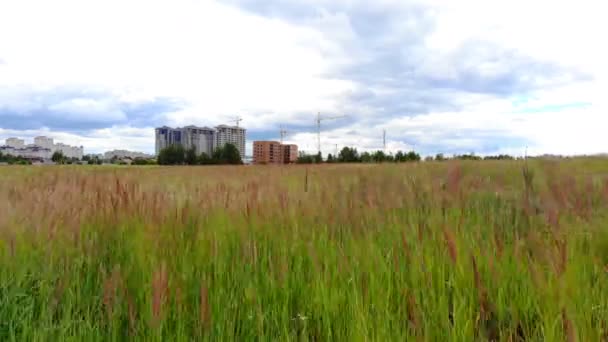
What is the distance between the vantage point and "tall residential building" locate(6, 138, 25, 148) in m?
145

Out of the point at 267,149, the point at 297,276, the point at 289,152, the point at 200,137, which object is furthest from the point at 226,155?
the point at 297,276

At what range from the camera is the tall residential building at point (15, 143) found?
145137 millimetres

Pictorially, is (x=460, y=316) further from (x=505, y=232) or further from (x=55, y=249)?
(x=55, y=249)

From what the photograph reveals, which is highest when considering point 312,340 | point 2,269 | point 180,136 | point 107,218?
point 180,136

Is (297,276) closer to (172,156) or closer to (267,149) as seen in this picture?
(172,156)

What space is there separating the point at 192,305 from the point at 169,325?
5.6 inches

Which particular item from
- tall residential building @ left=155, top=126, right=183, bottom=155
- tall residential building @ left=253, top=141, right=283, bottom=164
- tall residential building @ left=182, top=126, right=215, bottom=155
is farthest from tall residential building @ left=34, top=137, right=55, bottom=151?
tall residential building @ left=253, top=141, right=283, bottom=164

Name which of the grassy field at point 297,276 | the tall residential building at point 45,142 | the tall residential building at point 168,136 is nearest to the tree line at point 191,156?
the tall residential building at point 168,136

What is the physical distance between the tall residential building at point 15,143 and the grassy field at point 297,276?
187m

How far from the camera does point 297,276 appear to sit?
5.58ft

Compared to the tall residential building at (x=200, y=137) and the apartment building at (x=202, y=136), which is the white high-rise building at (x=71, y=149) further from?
the tall residential building at (x=200, y=137)

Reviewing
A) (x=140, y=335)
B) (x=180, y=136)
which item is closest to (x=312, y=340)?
(x=140, y=335)

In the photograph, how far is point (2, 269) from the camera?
179 cm

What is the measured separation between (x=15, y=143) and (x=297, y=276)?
195m
